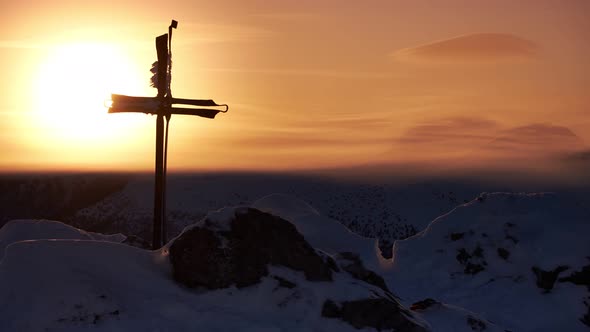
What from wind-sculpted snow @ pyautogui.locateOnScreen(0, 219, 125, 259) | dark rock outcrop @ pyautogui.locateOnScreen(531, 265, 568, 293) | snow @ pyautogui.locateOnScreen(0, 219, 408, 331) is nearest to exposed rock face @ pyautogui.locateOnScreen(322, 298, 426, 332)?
snow @ pyautogui.locateOnScreen(0, 219, 408, 331)

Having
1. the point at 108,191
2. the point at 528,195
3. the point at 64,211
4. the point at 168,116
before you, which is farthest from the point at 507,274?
the point at 108,191

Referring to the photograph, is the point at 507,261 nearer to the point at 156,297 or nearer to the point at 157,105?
the point at 157,105

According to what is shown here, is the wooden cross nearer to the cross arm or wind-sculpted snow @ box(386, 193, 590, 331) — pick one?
the cross arm

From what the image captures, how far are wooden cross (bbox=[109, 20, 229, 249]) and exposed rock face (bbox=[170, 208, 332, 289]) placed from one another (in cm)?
439

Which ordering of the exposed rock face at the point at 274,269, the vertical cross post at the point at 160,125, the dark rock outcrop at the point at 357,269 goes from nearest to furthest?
the exposed rock face at the point at 274,269 → the dark rock outcrop at the point at 357,269 → the vertical cross post at the point at 160,125

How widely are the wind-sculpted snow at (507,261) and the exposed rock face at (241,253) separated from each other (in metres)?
8.78

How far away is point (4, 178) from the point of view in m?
184

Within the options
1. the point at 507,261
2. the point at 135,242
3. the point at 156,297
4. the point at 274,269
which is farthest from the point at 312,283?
the point at 507,261

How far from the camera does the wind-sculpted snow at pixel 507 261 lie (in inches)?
1013

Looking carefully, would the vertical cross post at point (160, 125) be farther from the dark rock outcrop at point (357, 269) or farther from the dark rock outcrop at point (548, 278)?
the dark rock outcrop at point (548, 278)

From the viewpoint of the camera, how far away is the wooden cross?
22.3m

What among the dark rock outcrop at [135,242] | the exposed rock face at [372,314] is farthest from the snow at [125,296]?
the dark rock outcrop at [135,242]

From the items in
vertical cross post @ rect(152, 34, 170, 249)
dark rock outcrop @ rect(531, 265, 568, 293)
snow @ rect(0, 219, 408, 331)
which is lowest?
dark rock outcrop @ rect(531, 265, 568, 293)

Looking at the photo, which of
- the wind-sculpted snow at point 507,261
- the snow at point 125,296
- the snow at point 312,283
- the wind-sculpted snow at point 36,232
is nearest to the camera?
the snow at point 125,296
